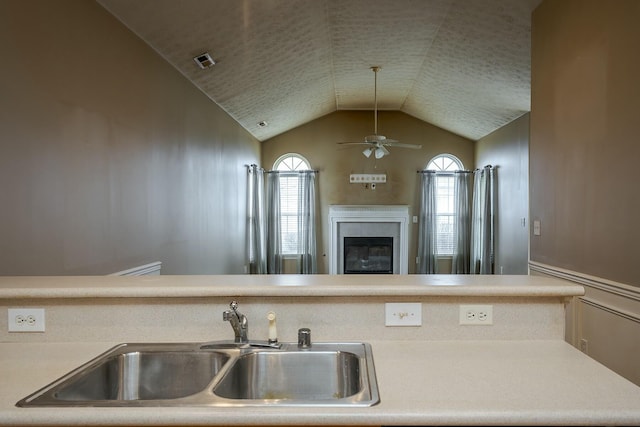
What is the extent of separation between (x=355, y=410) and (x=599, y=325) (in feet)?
7.65

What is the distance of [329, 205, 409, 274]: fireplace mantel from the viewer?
7.63 m

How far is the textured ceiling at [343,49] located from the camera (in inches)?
129

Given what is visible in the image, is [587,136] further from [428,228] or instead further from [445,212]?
[445,212]

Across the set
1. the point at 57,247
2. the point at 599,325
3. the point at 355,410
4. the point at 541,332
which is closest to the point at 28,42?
the point at 57,247

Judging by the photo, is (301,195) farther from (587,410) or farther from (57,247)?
(587,410)

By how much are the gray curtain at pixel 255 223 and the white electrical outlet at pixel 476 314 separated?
568 cm

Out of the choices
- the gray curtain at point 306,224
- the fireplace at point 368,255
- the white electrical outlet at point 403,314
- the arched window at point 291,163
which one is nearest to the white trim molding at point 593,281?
the white electrical outlet at point 403,314

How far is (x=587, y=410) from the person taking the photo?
977mm

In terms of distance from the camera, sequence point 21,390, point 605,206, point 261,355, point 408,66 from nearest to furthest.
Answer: point 21,390, point 261,355, point 605,206, point 408,66

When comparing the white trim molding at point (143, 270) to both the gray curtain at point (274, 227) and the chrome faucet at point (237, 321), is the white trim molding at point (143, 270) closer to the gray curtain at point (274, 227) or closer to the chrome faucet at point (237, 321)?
the chrome faucet at point (237, 321)

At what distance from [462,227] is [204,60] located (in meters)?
5.45

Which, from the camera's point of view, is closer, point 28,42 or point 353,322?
point 353,322

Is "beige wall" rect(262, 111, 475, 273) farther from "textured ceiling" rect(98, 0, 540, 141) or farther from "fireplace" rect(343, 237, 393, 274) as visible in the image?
"textured ceiling" rect(98, 0, 540, 141)

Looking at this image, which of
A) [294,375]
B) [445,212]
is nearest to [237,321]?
[294,375]
